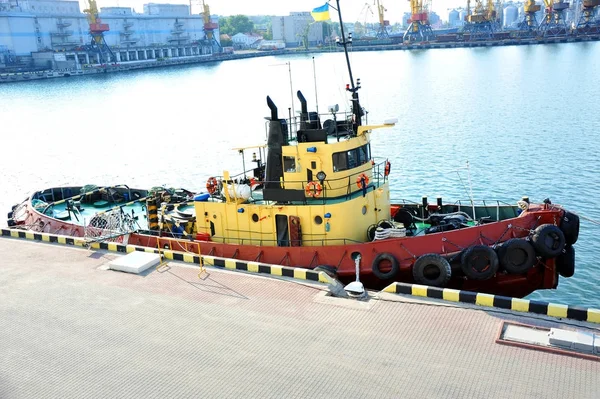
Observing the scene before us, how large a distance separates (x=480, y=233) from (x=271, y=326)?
589 cm

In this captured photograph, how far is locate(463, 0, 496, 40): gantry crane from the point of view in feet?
491

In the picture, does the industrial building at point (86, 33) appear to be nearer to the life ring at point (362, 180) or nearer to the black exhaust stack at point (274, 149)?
the black exhaust stack at point (274, 149)

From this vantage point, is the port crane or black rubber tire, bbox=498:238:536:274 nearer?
black rubber tire, bbox=498:238:536:274

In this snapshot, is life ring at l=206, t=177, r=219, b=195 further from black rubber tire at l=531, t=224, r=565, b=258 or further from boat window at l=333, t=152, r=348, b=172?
black rubber tire at l=531, t=224, r=565, b=258

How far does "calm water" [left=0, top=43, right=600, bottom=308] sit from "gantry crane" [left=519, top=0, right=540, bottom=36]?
51469 mm

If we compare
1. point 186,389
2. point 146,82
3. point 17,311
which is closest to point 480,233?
point 186,389

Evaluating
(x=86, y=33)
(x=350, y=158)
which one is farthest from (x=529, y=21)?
(x=350, y=158)

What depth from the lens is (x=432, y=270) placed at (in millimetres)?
13914

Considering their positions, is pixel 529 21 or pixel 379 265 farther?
pixel 529 21

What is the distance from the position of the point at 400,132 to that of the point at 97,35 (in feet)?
357

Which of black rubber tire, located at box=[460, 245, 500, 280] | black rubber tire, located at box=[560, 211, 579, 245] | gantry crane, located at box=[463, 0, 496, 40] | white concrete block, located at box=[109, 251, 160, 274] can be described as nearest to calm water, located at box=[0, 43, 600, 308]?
black rubber tire, located at box=[560, 211, 579, 245]

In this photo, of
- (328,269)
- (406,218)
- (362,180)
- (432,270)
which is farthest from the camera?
(406,218)

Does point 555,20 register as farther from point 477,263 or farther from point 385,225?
point 477,263

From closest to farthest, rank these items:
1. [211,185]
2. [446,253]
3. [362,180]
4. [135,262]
Answer: [446,253] → [362,180] → [135,262] → [211,185]
